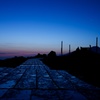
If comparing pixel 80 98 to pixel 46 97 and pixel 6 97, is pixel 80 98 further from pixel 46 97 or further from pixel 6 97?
pixel 6 97

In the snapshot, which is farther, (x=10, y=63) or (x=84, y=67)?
(x=10, y=63)

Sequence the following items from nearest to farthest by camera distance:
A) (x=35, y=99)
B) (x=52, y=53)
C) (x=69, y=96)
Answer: (x=35, y=99)
(x=69, y=96)
(x=52, y=53)

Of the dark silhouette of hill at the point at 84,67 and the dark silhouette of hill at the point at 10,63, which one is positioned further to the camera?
the dark silhouette of hill at the point at 10,63

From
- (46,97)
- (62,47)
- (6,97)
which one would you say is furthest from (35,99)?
(62,47)

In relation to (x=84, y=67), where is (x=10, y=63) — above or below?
below

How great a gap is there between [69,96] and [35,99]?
0.99 metres

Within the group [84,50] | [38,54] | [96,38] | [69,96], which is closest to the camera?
[69,96]

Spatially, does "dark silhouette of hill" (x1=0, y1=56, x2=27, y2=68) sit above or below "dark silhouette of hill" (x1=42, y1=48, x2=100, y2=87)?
below

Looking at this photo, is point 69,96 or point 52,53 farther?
point 52,53

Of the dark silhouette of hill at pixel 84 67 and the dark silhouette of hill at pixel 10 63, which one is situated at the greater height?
the dark silhouette of hill at pixel 84 67

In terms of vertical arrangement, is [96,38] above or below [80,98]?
above

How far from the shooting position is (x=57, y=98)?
4289mm

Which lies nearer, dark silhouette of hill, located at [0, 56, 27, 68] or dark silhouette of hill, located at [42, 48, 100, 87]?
dark silhouette of hill, located at [42, 48, 100, 87]

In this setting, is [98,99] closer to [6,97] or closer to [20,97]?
[20,97]
